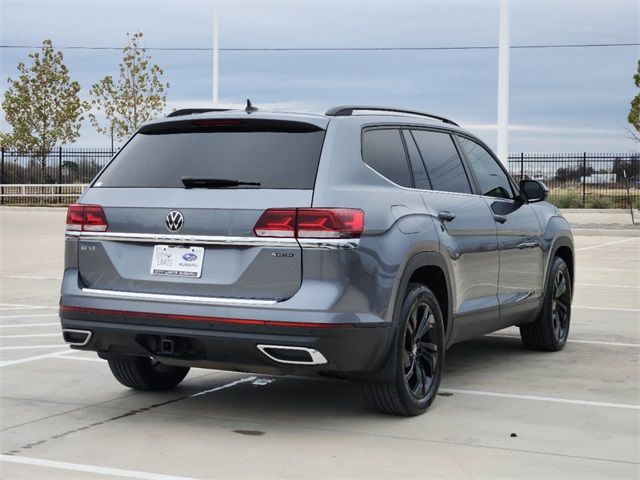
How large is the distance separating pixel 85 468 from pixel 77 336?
1.21m

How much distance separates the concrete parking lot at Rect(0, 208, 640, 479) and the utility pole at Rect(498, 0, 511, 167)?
58.8ft

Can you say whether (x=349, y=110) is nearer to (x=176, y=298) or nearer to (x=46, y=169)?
(x=176, y=298)

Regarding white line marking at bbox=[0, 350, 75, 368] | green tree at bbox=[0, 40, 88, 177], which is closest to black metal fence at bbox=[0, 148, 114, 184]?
green tree at bbox=[0, 40, 88, 177]

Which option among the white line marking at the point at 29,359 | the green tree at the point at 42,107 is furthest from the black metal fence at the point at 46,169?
the white line marking at the point at 29,359

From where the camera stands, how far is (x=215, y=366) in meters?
6.34

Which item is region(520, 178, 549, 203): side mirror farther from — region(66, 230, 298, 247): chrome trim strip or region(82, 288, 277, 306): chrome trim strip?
region(82, 288, 277, 306): chrome trim strip

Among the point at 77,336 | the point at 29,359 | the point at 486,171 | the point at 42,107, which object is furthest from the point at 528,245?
the point at 42,107

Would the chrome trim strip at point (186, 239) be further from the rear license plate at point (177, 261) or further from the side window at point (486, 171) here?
the side window at point (486, 171)

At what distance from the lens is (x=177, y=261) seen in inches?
249

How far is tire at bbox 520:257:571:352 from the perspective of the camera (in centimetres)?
934

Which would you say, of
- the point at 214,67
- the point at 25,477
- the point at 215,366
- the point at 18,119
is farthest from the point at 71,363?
the point at 18,119

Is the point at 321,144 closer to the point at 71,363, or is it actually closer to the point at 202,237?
the point at 202,237

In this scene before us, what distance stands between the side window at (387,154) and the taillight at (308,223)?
25.9 inches

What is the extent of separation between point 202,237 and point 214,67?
1124 inches
